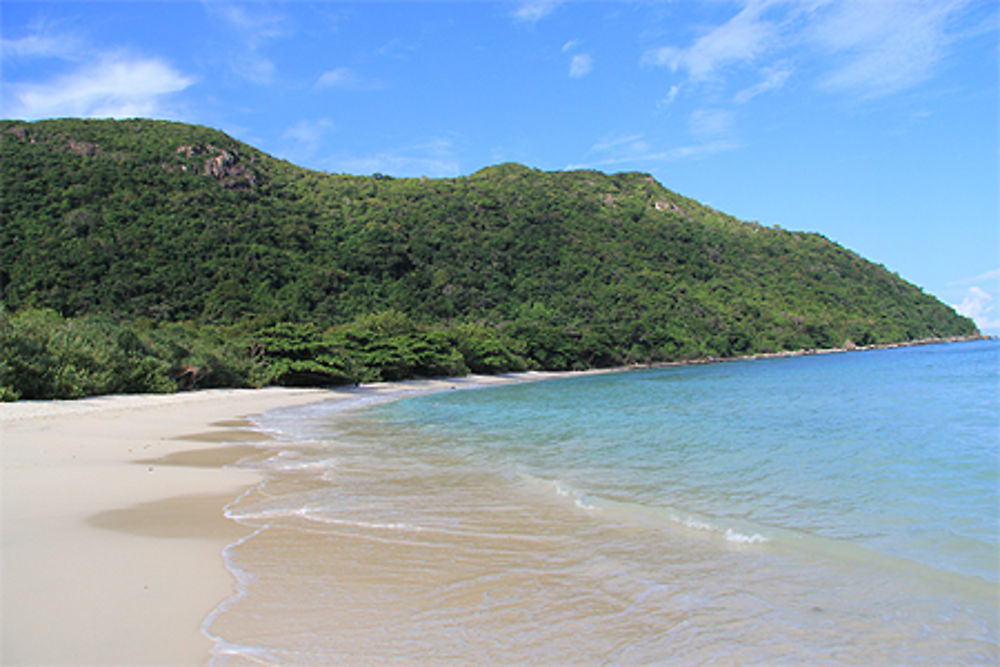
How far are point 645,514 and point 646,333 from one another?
78704 mm

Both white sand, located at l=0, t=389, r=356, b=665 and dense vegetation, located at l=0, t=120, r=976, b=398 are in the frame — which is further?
dense vegetation, located at l=0, t=120, r=976, b=398

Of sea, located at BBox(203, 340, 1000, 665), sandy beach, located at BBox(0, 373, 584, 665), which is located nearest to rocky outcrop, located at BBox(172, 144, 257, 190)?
sandy beach, located at BBox(0, 373, 584, 665)

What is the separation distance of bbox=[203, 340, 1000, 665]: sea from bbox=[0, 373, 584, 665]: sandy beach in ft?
0.92

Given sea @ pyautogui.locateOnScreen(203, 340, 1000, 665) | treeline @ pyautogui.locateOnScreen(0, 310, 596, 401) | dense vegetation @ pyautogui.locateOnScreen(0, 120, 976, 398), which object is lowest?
sea @ pyautogui.locateOnScreen(203, 340, 1000, 665)

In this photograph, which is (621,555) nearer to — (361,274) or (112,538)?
(112,538)

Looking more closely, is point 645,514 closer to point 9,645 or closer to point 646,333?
point 9,645

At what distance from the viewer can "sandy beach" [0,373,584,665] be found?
11.3 feet

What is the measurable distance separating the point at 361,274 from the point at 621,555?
3093 inches

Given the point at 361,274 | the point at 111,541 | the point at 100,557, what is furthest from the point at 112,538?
the point at 361,274

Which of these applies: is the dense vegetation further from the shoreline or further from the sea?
the sea

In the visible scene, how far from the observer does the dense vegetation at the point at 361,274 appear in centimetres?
3375

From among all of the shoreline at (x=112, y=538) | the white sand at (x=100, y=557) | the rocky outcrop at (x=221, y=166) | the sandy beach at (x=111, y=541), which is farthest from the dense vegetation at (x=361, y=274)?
the white sand at (x=100, y=557)

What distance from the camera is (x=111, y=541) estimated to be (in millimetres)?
5223

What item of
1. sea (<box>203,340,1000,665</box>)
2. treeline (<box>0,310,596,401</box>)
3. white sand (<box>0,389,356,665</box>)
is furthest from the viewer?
treeline (<box>0,310,596,401</box>)
